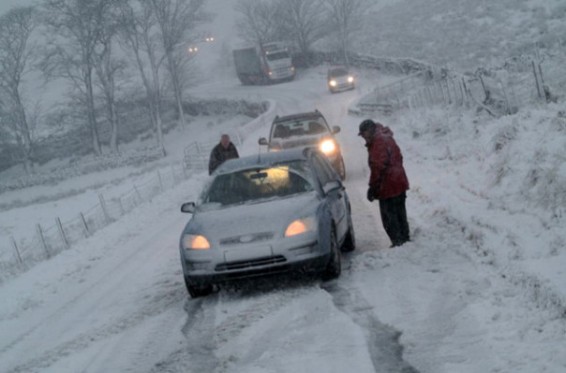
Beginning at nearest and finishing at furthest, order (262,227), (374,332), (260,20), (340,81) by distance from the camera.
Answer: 1. (374,332)
2. (262,227)
3. (340,81)
4. (260,20)

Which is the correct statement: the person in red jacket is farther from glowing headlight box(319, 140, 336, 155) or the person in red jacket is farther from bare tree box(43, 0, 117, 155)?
bare tree box(43, 0, 117, 155)

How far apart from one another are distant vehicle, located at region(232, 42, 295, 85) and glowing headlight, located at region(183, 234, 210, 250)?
5088 centimetres

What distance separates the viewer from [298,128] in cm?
1725

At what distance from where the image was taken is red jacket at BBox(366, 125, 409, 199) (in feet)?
30.0

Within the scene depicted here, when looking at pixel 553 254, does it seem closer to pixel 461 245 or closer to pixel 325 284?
pixel 461 245

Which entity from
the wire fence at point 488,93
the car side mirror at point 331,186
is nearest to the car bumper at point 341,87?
the wire fence at point 488,93

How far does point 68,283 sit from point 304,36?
5920 cm

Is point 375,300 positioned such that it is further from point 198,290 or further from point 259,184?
point 259,184

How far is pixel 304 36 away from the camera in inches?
2657

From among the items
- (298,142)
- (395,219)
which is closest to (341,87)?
(298,142)

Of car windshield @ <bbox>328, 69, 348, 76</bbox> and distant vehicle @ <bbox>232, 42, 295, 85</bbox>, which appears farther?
distant vehicle @ <bbox>232, 42, 295, 85</bbox>

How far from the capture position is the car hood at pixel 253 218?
7.58 m

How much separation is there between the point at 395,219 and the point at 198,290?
292cm

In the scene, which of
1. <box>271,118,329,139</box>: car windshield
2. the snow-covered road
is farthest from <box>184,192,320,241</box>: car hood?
<box>271,118,329,139</box>: car windshield
